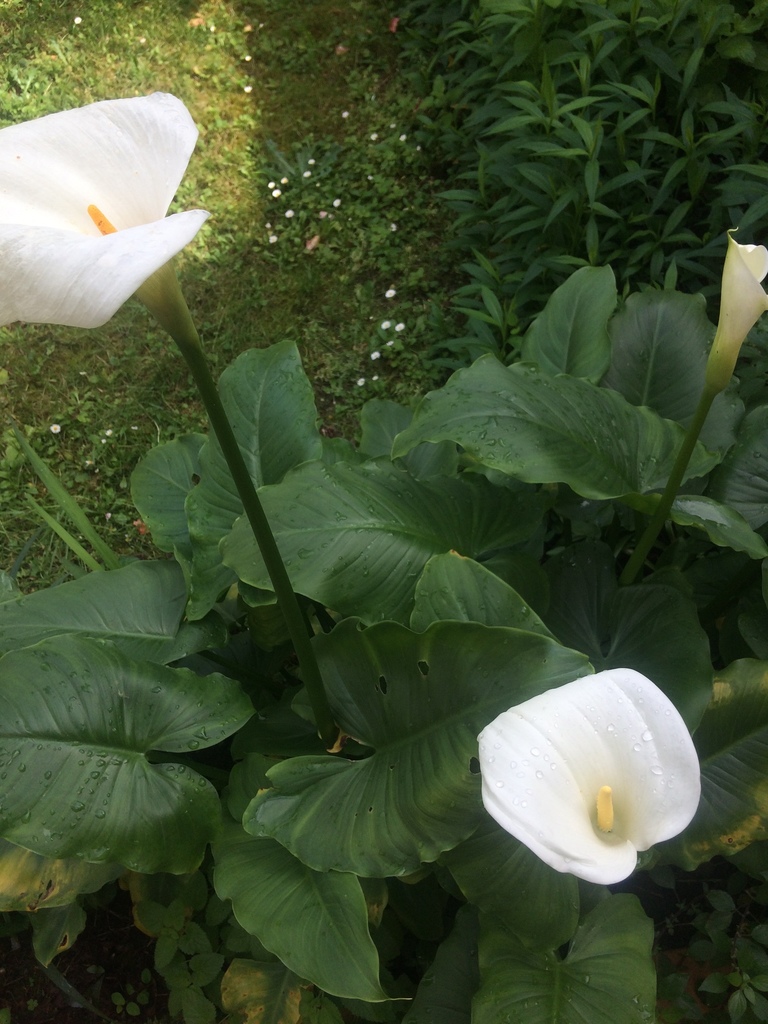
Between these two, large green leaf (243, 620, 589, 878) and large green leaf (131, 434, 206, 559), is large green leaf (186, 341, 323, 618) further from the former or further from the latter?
large green leaf (243, 620, 589, 878)

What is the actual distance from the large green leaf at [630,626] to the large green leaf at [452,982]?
458 mm

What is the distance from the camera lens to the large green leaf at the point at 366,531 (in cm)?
117

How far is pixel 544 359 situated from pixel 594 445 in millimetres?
391

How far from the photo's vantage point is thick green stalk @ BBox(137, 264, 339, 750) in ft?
2.09

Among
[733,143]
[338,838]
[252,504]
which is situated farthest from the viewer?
[733,143]

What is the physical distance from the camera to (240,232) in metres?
2.79

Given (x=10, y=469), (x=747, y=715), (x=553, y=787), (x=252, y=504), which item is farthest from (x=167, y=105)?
(x=10, y=469)

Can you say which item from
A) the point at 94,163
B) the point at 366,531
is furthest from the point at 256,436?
the point at 94,163

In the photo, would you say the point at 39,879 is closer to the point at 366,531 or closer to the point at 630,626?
the point at 366,531

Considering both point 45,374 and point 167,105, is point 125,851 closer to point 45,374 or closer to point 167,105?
point 167,105

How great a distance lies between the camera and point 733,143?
1.96m

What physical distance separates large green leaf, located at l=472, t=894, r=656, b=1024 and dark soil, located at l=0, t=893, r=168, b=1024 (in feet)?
Answer: 2.62

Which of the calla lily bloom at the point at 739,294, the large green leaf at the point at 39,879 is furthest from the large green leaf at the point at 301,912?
the calla lily bloom at the point at 739,294

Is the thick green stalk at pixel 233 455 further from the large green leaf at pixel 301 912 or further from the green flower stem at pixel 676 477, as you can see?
the green flower stem at pixel 676 477
